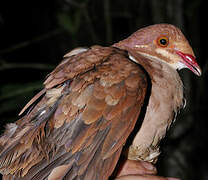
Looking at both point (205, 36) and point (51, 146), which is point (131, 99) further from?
point (205, 36)

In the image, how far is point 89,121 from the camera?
41.9 inches

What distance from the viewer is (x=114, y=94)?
Answer: 1.08m

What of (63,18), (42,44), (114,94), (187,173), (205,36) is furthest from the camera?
(205,36)

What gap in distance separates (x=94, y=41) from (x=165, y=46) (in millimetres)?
1780

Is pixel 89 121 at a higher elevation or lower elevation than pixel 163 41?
lower

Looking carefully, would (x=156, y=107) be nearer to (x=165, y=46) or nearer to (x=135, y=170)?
(x=135, y=170)

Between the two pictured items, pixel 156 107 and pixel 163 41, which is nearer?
pixel 156 107

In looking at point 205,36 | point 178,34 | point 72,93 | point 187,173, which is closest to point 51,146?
point 72,93

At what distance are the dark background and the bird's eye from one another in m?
1.10

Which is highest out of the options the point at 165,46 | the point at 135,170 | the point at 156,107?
the point at 165,46

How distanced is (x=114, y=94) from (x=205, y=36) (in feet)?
11.9

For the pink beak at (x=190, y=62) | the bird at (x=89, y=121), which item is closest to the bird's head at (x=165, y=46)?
the pink beak at (x=190, y=62)

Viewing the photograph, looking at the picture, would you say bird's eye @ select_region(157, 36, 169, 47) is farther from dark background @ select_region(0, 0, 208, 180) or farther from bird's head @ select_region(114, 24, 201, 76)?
dark background @ select_region(0, 0, 208, 180)

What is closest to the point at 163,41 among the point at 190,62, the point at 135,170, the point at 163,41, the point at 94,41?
the point at 163,41
